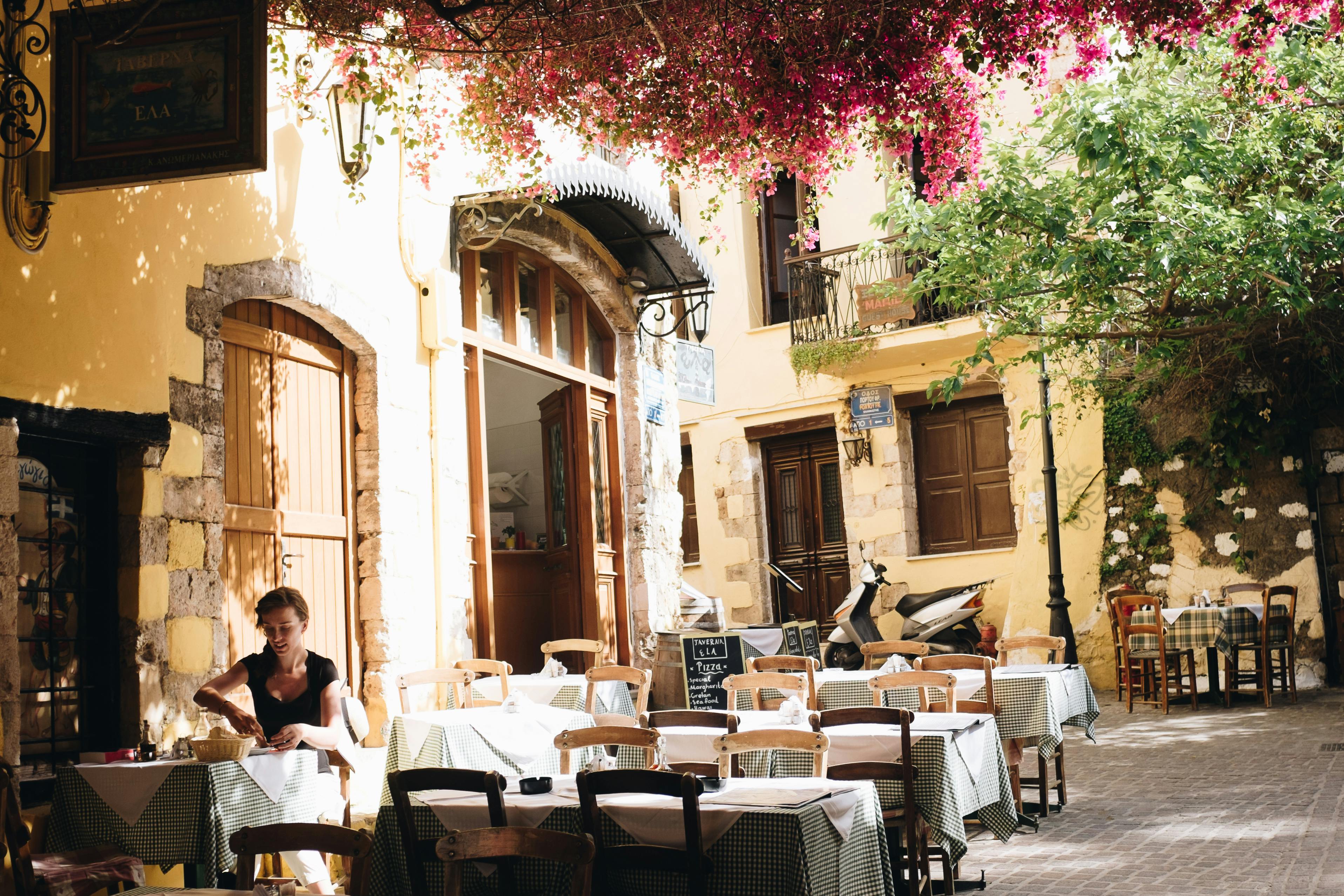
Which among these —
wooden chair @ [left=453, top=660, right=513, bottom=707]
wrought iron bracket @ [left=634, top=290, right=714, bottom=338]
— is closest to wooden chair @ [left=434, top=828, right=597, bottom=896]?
wooden chair @ [left=453, top=660, right=513, bottom=707]

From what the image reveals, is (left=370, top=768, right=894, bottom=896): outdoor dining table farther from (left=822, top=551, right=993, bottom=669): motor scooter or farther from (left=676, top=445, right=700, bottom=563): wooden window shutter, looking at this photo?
(left=676, top=445, right=700, bottom=563): wooden window shutter

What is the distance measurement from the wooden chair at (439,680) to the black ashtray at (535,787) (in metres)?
2.39

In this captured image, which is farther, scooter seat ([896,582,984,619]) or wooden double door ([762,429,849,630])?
wooden double door ([762,429,849,630])

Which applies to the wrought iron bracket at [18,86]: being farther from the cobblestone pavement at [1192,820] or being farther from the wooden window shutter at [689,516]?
the wooden window shutter at [689,516]

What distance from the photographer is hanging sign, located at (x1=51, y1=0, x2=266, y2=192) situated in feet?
13.8

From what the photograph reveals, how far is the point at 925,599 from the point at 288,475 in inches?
349

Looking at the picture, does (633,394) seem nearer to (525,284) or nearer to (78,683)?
(525,284)

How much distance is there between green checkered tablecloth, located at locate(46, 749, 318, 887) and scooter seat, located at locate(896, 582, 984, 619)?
10357mm

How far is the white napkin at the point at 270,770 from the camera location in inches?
180

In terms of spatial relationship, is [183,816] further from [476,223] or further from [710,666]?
[710,666]

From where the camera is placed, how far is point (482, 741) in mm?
6012

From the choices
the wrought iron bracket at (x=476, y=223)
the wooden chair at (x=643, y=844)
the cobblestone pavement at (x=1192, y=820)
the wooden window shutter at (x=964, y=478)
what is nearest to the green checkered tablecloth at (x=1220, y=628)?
the cobblestone pavement at (x=1192, y=820)

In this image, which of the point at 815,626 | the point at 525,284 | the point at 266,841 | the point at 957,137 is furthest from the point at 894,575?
the point at 266,841

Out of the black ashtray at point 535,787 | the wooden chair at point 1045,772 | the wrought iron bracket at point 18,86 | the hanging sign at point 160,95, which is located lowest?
the wooden chair at point 1045,772
